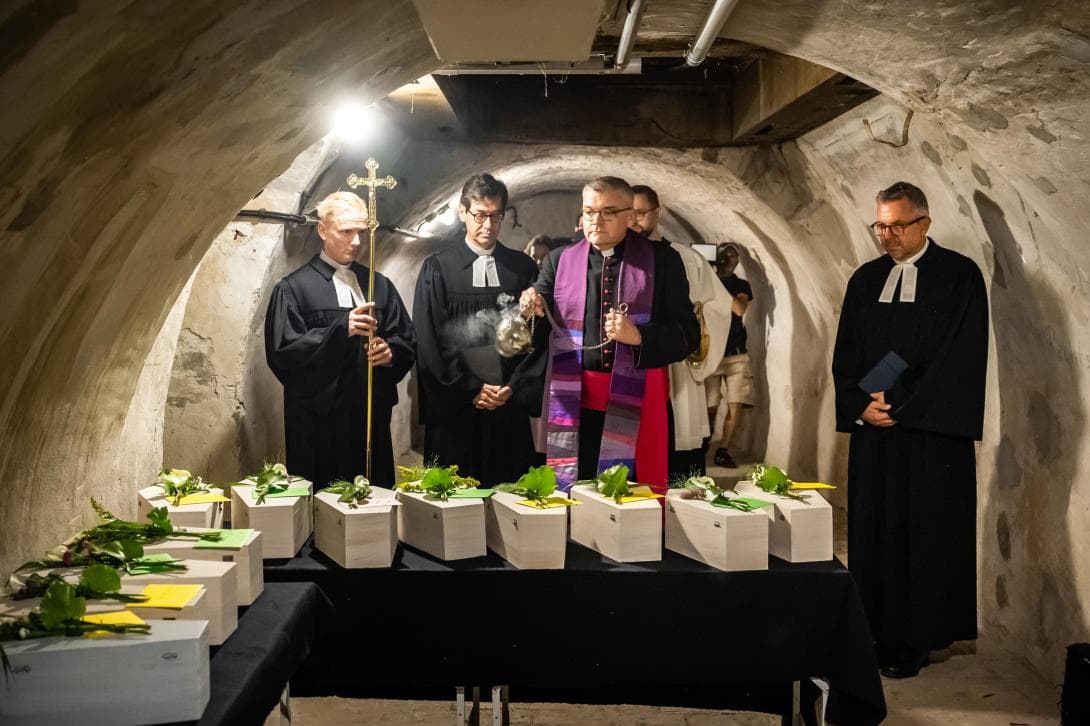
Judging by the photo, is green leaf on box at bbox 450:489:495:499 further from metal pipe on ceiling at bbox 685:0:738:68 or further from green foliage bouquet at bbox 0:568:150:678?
metal pipe on ceiling at bbox 685:0:738:68

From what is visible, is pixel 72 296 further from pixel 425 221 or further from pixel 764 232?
pixel 764 232

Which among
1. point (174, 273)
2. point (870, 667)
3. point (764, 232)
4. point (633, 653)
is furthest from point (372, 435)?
point (764, 232)

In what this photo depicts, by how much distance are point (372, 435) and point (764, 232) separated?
14.5 feet

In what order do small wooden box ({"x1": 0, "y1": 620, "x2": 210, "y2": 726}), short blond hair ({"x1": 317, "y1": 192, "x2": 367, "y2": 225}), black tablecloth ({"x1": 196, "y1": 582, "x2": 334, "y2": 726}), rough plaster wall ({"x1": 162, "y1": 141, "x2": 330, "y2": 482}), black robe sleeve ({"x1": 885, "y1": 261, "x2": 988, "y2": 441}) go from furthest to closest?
rough plaster wall ({"x1": 162, "y1": 141, "x2": 330, "y2": 482}) < short blond hair ({"x1": 317, "y1": 192, "x2": 367, "y2": 225}) < black robe sleeve ({"x1": 885, "y1": 261, "x2": 988, "y2": 441}) < black tablecloth ({"x1": 196, "y1": 582, "x2": 334, "y2": 726}) < small wooden box ({"x1": 0, "y1": 620, "x2": 210, "y2": 726})

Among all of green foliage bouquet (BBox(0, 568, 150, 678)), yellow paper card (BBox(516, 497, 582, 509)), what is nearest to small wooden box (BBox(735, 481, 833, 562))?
yellow paper card (BBox(516, 497, 582, 509))

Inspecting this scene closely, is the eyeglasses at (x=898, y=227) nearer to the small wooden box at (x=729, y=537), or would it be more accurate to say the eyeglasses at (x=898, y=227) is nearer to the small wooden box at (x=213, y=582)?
the small wooden box at (x=729, y=537)

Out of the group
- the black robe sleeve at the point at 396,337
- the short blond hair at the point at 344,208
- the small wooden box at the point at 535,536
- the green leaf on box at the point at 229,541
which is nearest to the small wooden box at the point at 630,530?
the small wooden box at the point at 535,536

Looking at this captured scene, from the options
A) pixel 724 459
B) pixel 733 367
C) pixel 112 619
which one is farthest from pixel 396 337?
pixel 724 459

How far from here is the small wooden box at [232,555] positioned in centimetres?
265

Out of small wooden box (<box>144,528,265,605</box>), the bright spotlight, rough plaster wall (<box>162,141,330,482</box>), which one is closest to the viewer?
small wooden box (<box>144,528,265,605</box>)

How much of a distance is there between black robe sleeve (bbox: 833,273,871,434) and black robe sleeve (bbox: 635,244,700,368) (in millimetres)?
720

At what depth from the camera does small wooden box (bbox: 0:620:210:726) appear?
1.89 m

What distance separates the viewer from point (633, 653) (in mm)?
3195

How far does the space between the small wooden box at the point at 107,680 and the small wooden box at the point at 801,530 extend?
188 cm
